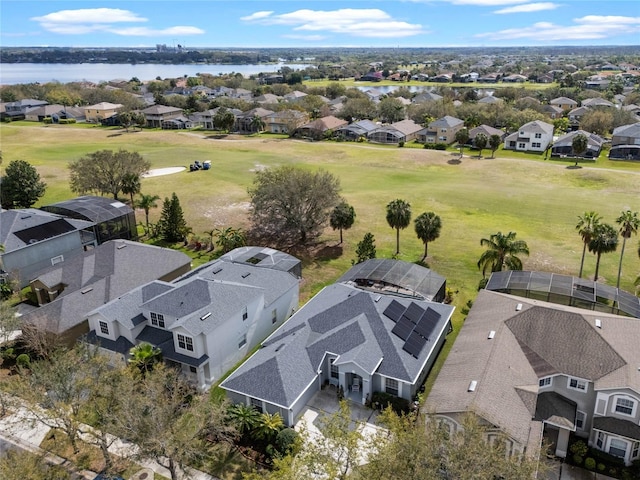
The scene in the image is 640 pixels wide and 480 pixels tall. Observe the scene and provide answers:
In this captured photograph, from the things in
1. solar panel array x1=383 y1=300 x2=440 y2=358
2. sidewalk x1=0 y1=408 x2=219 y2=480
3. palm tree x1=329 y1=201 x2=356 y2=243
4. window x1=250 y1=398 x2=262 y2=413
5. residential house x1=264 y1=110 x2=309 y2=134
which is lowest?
sidewalk x1=0 y1=408 x2=219 y2=480

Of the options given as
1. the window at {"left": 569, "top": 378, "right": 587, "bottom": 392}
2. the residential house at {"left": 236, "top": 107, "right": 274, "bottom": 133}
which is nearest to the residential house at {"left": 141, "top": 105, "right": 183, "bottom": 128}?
the residential house at {"left": 236, "top": 107, "right": 274, "bottom": 133}

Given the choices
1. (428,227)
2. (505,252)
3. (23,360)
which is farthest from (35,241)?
(505,252)

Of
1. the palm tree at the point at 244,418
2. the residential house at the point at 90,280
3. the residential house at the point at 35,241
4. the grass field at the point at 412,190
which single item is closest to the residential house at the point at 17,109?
the grass field at the point at 412,190

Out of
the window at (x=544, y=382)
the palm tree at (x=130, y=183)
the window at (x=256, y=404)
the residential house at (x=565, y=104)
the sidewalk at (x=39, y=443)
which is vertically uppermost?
the residential house at (x=565, y=104)

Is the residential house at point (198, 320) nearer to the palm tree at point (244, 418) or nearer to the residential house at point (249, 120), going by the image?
the palm tree at point (244, 418)

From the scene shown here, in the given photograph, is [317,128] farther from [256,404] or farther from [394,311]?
[256,404]

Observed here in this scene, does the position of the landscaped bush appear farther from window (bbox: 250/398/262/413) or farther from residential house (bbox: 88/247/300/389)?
residential house (bbox: 88/247/300/389)
